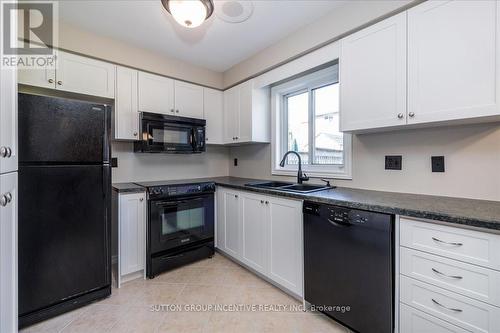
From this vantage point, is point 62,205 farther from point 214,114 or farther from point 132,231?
point 214,114

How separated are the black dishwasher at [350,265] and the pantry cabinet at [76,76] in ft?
7.47

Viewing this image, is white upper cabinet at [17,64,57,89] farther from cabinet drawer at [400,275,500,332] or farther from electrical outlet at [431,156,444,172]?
electrical outlet at [431,156,444,172]

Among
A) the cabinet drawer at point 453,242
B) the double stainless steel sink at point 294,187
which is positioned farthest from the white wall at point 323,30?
the cabinet drawer at point 453,242

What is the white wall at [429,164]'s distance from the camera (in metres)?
1.41

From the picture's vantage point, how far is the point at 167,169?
3.00m

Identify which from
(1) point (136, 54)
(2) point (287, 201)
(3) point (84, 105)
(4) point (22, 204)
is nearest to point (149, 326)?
(4) point (22, 204)

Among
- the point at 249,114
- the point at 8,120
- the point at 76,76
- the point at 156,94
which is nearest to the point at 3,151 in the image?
the point at 8,120

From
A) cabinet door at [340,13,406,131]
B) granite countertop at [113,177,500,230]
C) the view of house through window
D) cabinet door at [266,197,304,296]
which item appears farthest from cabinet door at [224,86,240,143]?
granite countertop at [113,177,500,230]

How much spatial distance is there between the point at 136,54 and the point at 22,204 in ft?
5.90

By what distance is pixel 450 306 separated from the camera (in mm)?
1126

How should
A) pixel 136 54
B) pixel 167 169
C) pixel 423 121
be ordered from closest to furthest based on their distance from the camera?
pixel 423 121 < pixel 136 54 < pixel 167 169

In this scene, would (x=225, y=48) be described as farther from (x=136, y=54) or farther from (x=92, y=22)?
(x=92, y=22)

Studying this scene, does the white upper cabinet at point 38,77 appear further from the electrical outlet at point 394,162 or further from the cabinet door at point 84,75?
the electrical outlet at point 394,162

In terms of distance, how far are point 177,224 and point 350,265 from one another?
1.70 meters
